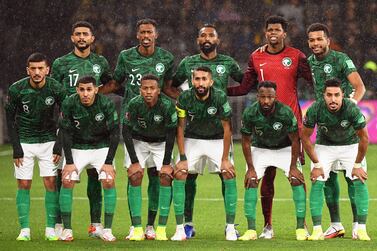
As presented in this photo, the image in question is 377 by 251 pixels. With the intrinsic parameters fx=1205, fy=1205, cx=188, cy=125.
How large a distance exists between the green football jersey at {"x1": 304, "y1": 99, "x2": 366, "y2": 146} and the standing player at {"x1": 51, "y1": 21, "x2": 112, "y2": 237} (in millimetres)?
2121

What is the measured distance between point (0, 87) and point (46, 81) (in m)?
12.9

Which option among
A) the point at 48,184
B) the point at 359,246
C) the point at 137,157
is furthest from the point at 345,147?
the point at 48,184

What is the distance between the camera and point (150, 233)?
11.4m

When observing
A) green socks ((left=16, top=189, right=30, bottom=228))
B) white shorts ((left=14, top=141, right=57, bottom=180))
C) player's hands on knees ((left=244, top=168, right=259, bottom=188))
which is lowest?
green socks ((left=16, top=189, right=30, bottom=228))

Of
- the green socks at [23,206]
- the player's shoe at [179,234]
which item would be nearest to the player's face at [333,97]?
the player's shoe at [179,234]

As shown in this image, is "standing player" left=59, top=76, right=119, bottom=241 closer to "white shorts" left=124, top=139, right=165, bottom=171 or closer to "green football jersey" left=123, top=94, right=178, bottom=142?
"green football jersey" left=123, top=94, right=178, bottom=142

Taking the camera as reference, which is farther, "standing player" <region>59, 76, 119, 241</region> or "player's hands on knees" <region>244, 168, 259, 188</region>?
"player's hands on knees" <region>244, 168, 259, 188</region>

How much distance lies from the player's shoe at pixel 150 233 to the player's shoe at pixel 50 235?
844 mm

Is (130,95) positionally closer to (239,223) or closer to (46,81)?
(46,81)

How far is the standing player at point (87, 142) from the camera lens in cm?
1107

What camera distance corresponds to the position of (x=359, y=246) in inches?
417

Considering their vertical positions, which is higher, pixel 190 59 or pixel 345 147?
pixel 190 59

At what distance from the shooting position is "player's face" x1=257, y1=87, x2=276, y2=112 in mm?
10992

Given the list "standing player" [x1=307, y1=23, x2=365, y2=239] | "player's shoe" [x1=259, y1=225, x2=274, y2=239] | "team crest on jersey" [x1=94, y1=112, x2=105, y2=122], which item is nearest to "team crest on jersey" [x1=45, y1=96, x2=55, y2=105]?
"team crest on jersey" [x1=94, y1=112, x2=105, y2=122]
